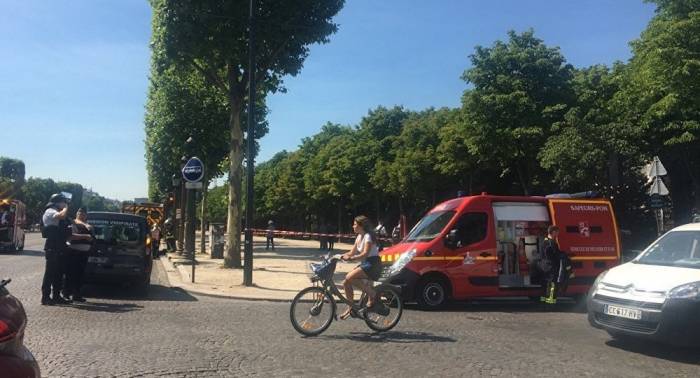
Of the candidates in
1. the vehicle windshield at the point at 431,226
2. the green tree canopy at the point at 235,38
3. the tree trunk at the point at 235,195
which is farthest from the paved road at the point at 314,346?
the green tree canopy at the point at 235,38

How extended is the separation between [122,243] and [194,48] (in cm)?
801

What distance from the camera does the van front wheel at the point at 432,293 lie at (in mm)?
11714

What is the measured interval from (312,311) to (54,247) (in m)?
5.13

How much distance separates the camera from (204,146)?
33.5 metres

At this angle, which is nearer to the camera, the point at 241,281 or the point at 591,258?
the point at 591,258

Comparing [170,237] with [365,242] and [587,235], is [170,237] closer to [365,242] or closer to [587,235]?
[587,235]

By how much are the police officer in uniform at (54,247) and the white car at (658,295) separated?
346 inches

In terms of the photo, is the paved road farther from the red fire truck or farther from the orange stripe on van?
the red fire truck

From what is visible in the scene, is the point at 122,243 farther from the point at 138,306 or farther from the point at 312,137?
the point at 312,137

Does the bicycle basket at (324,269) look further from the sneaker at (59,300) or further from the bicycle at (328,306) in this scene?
the sneaker at (59,300)

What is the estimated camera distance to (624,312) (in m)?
7.76

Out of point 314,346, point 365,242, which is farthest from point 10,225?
point 314,346

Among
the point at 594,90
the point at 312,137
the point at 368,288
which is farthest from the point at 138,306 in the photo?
the point at 312,137

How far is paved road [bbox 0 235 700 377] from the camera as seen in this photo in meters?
6.68
